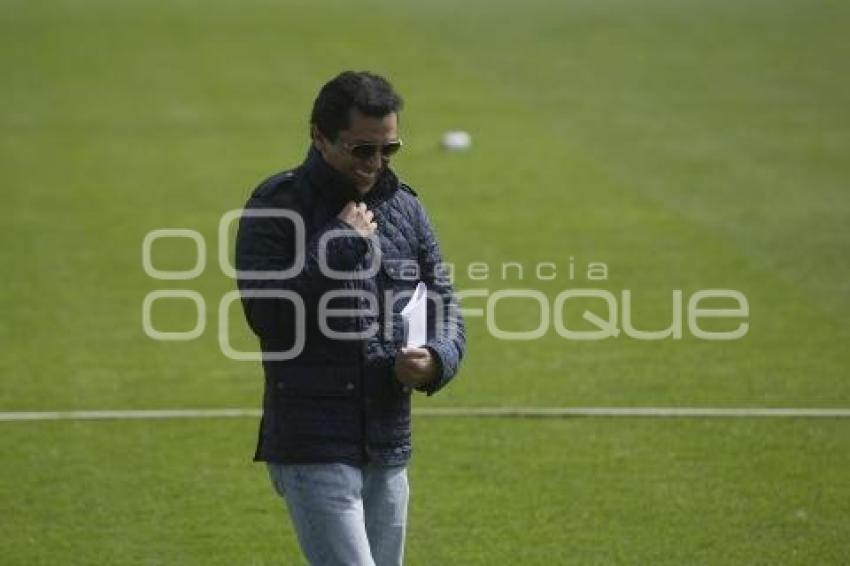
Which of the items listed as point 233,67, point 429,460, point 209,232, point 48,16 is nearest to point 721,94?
point 233,67

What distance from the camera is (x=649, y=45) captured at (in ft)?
96.0

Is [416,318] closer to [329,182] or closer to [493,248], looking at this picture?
[329,182]

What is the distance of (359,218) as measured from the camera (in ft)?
21.6

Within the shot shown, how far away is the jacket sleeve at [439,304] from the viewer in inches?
272

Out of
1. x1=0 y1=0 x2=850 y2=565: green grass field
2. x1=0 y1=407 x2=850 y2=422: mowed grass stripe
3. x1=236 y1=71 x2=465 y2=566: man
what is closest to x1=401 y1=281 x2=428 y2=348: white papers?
x1=236 y1=71 x2=465 y2=566: man

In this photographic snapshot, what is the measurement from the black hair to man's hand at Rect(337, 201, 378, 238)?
231 mm

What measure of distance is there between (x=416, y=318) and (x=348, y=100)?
76 cm

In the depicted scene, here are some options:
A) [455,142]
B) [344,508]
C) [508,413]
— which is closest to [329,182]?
[344,508]

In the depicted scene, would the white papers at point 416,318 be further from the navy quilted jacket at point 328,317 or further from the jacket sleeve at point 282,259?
the jacket sleeve at point 282,259

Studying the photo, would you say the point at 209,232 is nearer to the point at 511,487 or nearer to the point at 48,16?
the point at 511,487

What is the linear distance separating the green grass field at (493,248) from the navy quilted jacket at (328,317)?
3.23 metres

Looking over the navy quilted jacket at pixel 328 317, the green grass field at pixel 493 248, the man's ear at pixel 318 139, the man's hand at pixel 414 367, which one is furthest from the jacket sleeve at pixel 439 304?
the green grass field at pixel 493 248

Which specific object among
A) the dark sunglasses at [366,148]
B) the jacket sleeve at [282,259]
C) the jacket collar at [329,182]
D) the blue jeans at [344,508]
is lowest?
the blue jeans at [344,508]

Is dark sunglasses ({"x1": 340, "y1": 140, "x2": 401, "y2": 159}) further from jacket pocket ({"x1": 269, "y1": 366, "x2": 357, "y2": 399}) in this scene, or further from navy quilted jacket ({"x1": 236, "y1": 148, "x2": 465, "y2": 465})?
jacket pocket ({"x1": 269, "y1": 366, "x2": 357, "y2": 399})
